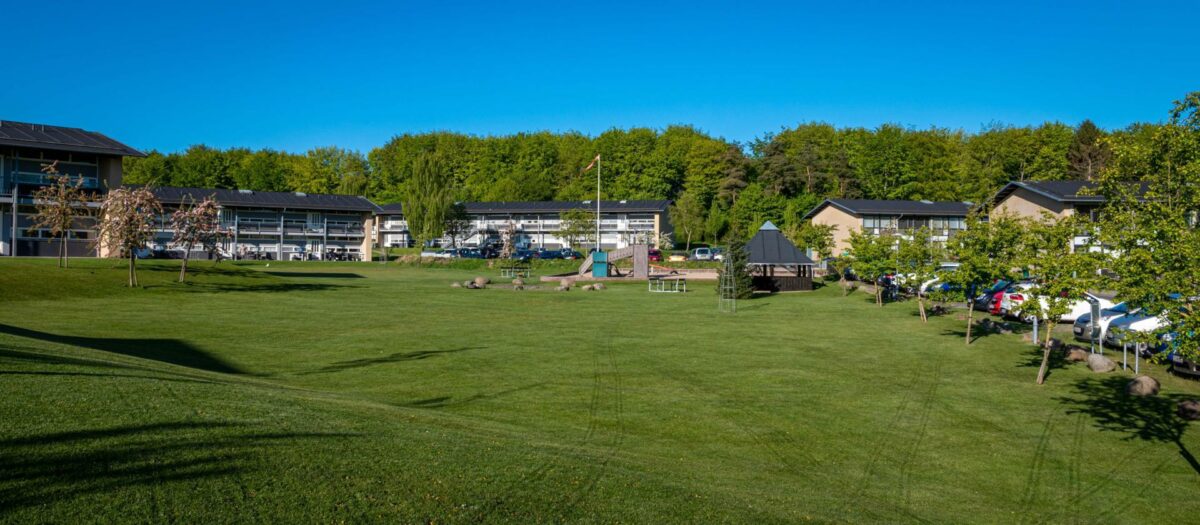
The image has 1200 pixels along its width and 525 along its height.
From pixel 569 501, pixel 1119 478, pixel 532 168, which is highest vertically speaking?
pixel 532 168

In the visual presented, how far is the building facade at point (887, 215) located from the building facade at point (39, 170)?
7032 cm

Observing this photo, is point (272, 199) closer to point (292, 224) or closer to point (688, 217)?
point (292, 224)

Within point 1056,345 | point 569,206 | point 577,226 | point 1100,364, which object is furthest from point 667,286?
point 569,206

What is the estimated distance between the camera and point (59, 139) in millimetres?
57781

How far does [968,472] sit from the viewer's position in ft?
43.6

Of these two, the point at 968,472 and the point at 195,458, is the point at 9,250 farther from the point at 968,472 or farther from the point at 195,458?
the point at 968,472

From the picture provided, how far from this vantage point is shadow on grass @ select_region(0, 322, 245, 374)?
754 inches

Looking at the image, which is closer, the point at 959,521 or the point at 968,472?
the point at 959,521

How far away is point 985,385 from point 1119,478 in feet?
24.2

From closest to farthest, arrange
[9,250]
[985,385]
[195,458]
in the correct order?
[195,458] < [985,385] < [9,250]

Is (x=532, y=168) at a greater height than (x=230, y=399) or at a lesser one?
greater

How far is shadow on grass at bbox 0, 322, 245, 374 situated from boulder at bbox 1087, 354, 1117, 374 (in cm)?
2315

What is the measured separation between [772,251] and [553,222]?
68259 millimetres

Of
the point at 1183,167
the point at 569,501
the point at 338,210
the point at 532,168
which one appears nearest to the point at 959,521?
the point at 569,501
